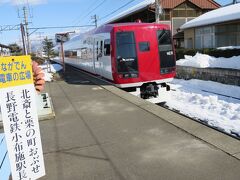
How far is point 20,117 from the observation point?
3441 millimetres

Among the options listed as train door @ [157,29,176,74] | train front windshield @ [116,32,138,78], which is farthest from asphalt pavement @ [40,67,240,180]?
train door @ [157,29,176,74]

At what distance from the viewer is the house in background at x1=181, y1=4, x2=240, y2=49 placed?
75.5 feet

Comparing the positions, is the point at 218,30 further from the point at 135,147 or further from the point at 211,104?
the point at 135,147

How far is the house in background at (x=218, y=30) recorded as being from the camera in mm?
23016

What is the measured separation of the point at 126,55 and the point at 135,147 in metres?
6.64

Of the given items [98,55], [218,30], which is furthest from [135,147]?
[218,30]

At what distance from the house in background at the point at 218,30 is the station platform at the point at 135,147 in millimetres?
17501

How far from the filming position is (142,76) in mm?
11367

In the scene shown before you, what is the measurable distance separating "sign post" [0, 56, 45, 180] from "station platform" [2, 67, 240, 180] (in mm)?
644

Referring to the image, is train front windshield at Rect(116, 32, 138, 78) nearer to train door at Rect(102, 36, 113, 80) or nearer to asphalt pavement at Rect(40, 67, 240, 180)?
train door at Rect(102, 36, 113, 80)

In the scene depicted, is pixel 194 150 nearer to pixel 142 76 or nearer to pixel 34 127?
pixel 34 127

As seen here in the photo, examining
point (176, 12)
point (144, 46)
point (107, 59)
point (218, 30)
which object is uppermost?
point (176, 12)

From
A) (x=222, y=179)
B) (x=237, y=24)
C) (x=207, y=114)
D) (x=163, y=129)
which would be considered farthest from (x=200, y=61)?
(x=222, y=179)

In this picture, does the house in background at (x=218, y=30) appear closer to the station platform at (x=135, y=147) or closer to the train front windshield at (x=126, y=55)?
the train front windshield at (x=126, y=55)
